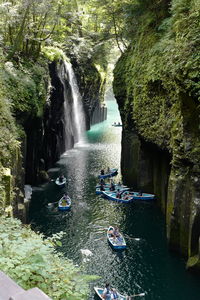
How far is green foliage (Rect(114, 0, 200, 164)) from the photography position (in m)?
15.2

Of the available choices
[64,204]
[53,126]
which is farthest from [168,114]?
[53,126]

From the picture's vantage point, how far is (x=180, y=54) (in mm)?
15547

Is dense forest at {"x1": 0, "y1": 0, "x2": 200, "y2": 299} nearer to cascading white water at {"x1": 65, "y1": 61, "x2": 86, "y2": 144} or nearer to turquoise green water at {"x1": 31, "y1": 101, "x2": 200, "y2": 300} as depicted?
turquoise green water at {"x1": 31, "y1": 101, "x2": 200, "y2": 300}

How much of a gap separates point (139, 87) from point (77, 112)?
98.7 feet

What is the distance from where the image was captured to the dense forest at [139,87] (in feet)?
49.6

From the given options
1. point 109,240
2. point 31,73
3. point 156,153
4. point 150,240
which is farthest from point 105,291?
point 31,73

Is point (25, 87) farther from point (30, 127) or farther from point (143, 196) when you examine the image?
point (143, 196)

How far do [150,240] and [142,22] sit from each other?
67.4 ft

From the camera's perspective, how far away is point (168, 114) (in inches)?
848

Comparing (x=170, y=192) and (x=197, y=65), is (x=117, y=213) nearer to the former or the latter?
(x=170, y=192)

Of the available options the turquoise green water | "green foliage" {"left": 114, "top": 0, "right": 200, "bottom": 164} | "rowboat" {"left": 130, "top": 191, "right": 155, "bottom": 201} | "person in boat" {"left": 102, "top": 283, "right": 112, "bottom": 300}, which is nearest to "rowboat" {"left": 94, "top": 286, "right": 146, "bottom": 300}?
"person in boat" {"left": 102, "top": 283, "right": 112, "bottom": 300}

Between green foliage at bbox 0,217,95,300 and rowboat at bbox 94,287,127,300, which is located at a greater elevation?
green foliage at bbox 0,217,95,300

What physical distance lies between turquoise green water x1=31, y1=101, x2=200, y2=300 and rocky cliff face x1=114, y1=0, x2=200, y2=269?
4.18ft

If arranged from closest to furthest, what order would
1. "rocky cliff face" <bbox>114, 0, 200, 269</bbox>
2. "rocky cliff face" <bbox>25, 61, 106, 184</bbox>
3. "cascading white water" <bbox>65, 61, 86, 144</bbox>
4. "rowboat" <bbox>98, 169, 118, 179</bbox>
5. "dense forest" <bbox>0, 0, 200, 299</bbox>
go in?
"dense forest" <bbox>0, 0, 200, 299</bbox>, "rocky cliff face" <bbox>114, 0, 200, 269</bbox>, "rocky cliff face" <bbox>25, 61, 106, 184</bbox>, "rowboat" <bbox>98, 169, 118, 179</bbox>, "cascading white water" <bbox>65, 61, 86, 144</bbox>
